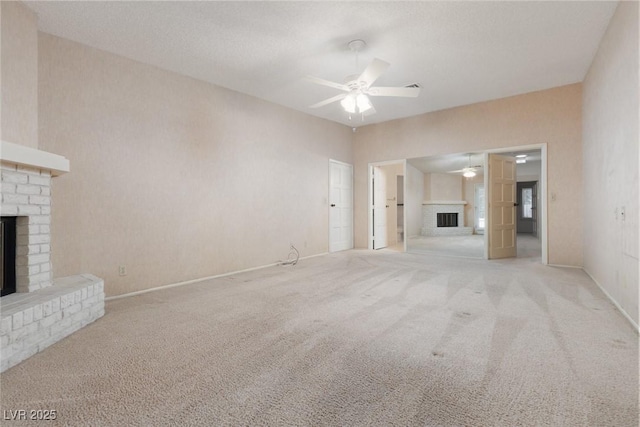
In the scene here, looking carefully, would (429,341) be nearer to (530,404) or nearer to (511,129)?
(530,404)

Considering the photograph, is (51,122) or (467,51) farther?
(467,51)

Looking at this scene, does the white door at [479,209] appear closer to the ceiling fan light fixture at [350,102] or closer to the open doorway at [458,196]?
the open doorway at [458,196]

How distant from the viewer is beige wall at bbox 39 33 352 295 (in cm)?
317

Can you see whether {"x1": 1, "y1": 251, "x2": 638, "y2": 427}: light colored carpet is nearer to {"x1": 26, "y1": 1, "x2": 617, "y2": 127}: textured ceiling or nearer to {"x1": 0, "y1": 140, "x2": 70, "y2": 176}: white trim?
{"x1": 0, "y1": 140, "x2": 70, "y2": 176}: white trim

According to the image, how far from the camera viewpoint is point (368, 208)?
698 cm

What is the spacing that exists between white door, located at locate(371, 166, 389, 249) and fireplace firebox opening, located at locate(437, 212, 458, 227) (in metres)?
Answer: 4.35

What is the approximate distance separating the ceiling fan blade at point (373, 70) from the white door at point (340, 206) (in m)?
3.29

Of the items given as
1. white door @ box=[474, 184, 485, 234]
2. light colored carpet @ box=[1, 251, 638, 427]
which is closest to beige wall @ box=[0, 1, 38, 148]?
light colored carpet @ box=[1, 251, 638, 427]

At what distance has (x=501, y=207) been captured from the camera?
5.84 m

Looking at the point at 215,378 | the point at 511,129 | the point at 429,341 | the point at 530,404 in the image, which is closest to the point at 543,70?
the point at 511,129

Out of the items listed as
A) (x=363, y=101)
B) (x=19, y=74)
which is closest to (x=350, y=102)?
(x=363, y=101)

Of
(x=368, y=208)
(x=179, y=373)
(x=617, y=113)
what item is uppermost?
(x=617, y=113)

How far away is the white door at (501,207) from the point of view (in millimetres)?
5631

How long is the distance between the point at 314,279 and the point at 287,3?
10.3 ft
